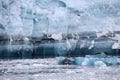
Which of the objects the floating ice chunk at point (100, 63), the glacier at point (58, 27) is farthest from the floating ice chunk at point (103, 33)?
the floating ice chunk at point (100, 63)

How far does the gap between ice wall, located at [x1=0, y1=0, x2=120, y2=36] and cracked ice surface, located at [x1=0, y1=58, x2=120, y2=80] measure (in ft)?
0.79

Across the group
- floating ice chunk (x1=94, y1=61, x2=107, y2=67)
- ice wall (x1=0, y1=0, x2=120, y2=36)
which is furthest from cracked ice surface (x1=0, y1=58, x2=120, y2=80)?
ice wall (x1=0, y1=0, x2=120, y2=36)

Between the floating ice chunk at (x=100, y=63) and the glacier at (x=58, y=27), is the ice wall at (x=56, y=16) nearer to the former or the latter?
the glacier at (x=58, y=27)

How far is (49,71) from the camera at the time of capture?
1960mm

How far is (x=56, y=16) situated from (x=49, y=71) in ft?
1.45

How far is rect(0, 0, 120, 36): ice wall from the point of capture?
1.97 metres

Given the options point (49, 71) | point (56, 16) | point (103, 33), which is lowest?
point (49, 71)

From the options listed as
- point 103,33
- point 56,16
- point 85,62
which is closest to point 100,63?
point 85,62

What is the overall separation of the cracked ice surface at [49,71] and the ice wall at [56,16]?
9.5 inches

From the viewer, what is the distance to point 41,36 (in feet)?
6.53

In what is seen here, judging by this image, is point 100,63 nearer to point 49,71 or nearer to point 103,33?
point 103,33

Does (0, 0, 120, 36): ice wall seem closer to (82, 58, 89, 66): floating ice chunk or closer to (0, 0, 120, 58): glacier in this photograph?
(0, 0, 120, 58): glacier

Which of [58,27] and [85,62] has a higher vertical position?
[58,27]

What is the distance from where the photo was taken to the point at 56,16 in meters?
1.99
